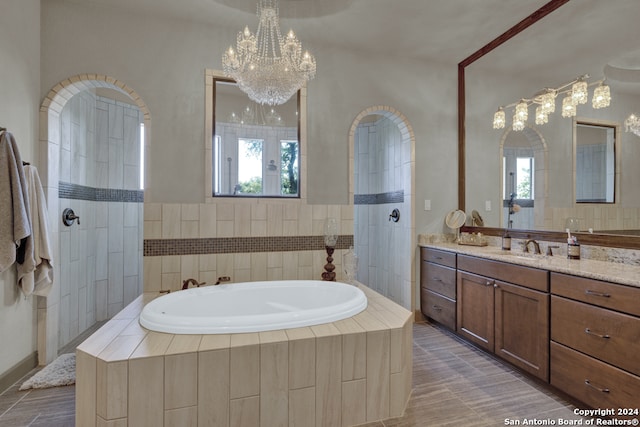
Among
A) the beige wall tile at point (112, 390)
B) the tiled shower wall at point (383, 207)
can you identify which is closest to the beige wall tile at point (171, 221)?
the beige wall tile at point (112, 390)

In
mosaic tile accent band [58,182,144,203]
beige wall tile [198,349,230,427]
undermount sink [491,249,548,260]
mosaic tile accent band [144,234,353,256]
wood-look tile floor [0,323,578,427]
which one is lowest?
wood-look tile floor [0,323,578,427]

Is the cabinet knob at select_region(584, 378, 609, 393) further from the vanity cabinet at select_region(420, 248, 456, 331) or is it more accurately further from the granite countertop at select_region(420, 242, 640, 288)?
the vanity cabinet at select_region(420, 248, 456, 331)

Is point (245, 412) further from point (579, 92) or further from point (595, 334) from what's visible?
point (579, 92)

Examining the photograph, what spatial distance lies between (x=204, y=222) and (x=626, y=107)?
10.3 feet

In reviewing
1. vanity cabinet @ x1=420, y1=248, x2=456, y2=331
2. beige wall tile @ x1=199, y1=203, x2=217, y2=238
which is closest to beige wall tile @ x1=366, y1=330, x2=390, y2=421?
vanity cabinet @ x1=420, y1=248, x2=456, y2=331

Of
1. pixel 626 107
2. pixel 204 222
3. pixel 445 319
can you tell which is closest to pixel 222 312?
pixel 204 222

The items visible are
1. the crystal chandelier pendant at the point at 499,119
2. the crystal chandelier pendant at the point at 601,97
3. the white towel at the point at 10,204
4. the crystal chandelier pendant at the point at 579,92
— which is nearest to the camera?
the white towel at the point at 10,204

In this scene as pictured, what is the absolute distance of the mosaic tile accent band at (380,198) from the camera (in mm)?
3553

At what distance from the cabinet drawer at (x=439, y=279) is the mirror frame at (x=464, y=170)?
630 mm

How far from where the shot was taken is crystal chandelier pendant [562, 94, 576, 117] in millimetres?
2346

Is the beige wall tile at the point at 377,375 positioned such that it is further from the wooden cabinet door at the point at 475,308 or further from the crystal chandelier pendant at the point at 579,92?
the crystal chandelier pendant at the point at 579,92

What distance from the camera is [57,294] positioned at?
246cm

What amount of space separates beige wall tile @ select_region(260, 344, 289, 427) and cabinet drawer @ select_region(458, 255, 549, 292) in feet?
5.35

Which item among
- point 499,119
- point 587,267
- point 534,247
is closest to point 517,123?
point 499,119
